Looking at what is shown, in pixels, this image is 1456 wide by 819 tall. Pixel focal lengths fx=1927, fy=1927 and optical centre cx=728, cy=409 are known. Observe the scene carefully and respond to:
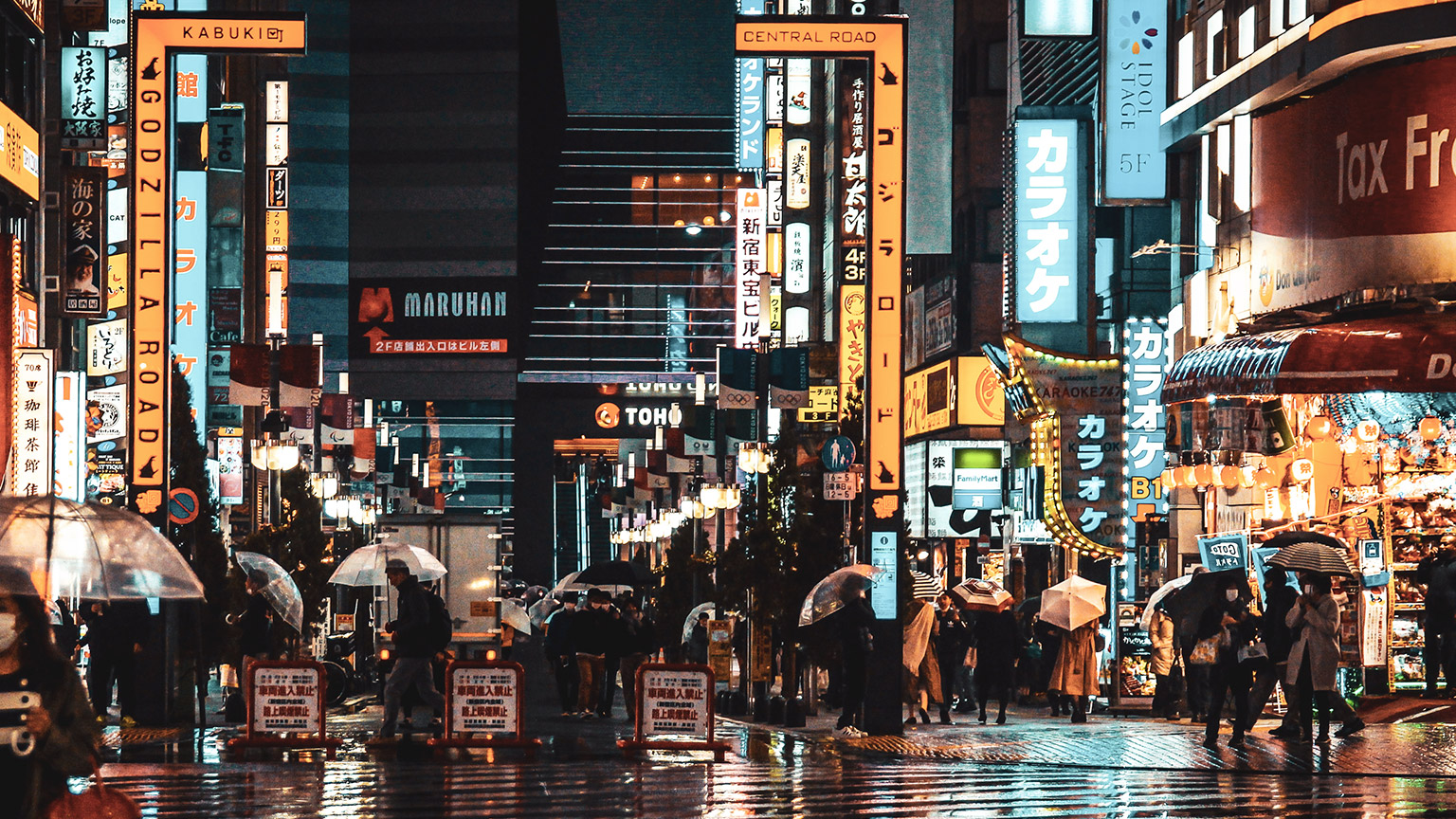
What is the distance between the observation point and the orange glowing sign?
21.8 m

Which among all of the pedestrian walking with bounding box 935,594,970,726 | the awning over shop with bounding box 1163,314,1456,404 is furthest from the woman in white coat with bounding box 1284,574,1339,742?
the pedestrian walking with bounding box 935,594,970,726

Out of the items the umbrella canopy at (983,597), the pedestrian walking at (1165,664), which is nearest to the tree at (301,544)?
the umbrella canopy at (983,597)

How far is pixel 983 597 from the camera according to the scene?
27.0 m

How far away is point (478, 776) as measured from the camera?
1656cm

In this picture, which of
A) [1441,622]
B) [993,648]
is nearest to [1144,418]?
[993,648]

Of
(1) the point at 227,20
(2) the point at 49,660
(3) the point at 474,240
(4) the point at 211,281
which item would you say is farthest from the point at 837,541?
(3) the point at 474,240

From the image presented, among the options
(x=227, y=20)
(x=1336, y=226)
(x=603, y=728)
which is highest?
(x=227, y=20)

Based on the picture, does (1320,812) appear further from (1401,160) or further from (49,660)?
(1401,160)

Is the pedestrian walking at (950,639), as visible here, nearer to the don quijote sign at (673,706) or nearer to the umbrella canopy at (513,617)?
the don quijote sign at (673,706)

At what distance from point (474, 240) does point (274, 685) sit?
92848 millimetres

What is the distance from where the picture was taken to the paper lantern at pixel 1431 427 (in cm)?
2328

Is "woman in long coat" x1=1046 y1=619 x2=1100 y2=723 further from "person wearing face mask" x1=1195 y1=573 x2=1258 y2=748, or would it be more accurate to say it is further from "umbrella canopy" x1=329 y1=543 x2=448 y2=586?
"umbrella canopy" x1=329 y1=543 x2=448 y2=586

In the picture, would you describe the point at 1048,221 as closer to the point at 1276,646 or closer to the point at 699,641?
the point at 699,641

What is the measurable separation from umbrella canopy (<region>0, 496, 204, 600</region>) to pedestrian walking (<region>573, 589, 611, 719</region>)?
41.8ft
